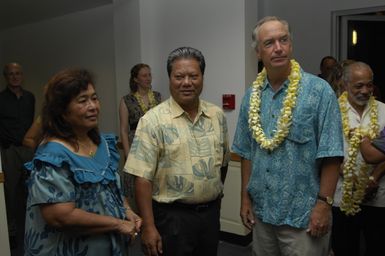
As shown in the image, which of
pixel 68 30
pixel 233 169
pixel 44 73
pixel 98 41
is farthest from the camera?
pixel 44 73

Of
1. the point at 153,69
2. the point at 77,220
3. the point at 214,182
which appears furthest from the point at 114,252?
the point at 153,69

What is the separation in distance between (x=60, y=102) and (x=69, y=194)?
13.4 inches

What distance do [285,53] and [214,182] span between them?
0.66 meters

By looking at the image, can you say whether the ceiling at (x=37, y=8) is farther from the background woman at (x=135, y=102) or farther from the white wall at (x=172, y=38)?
the background woman at (x=135, y=102)

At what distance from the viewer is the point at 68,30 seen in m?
5.09

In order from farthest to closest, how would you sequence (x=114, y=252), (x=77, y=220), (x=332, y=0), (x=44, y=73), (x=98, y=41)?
(x=44, y=73) < (x=98, y=41) < (x=332, y=0) < (x=114, y=252) < (x=77, y=220)

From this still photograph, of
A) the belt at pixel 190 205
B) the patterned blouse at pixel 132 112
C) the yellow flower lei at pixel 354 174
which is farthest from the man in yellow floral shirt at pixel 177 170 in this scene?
the patterned blouse at pixel 132 112

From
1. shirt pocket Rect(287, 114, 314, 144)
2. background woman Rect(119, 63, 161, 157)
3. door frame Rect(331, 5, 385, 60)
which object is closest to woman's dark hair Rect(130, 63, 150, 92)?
background woman Rect(119, 63, 161, 157)

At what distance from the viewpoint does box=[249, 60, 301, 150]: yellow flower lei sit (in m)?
1.52

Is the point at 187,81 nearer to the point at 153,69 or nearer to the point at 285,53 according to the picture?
the point at 285,53

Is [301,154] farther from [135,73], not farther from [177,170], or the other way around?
[135,73]

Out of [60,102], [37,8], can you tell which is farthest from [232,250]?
[37,8]

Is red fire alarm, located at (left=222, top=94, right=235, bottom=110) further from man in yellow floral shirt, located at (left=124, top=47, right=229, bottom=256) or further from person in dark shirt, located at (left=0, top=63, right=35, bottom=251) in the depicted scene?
person in dark shirt, located at (left=0, top=63, right=35, bottom=251)

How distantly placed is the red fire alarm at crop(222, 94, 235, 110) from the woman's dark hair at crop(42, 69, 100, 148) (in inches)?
72.7
